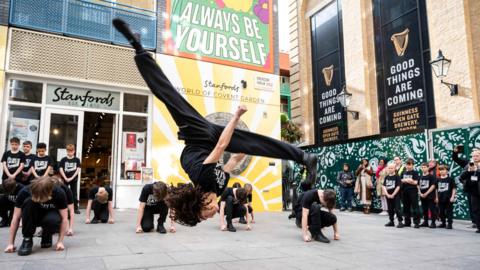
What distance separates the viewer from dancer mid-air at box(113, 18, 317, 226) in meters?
4.28

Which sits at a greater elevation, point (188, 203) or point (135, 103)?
point (135, 103)

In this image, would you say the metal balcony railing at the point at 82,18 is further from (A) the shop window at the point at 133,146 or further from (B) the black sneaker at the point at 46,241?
(B) the black sneaker at the point at 46,241

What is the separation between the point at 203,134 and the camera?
4574mm

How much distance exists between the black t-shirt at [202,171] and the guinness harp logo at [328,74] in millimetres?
15595

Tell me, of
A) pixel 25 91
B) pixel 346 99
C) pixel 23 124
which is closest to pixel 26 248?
pixel 23 124

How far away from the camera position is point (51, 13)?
10.2 meters

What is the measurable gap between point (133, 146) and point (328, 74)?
11787 mm

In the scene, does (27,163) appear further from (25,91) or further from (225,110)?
(225,110)

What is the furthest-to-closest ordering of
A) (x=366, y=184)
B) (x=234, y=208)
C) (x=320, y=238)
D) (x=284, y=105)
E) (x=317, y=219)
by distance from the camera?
(x=284, y=105), (x=366, y=184), (x=234, y=208), (x=317, y=219), (x=320, y=238)

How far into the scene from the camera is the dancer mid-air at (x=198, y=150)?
4.28m

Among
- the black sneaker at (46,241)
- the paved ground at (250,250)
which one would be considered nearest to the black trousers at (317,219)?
the paved ground at (250,250)

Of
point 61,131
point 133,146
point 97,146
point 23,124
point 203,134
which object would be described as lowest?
point 203,134

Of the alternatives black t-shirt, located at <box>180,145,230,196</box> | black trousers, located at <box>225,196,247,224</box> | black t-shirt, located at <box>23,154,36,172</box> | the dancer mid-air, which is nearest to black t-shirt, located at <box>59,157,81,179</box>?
black t-shirt, located at <box>23,154,36,172</box>

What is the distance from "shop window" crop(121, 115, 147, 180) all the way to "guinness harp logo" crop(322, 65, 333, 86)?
11089 mm
